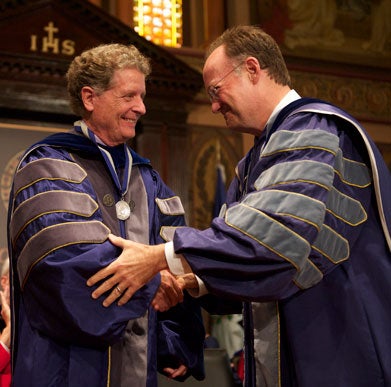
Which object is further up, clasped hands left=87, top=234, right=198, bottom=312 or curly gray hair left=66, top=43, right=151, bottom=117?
curly gray hair left=66, top=43, right=151, bottom=117

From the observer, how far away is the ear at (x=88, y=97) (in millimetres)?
3211

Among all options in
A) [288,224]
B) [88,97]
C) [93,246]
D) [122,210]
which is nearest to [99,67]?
[88,97]

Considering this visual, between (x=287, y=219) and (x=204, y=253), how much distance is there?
30 centimetres

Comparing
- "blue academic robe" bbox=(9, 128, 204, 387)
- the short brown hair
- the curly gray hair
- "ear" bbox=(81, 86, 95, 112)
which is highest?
the short brown hair

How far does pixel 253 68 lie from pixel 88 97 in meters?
0.74

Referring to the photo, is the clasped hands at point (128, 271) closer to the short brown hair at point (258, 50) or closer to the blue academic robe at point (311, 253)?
the blue academic robe at point (311, 253)

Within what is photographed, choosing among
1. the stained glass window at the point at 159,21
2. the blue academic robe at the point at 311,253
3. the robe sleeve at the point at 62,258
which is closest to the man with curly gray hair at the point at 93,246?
the robe sleeve at the point at 62,258

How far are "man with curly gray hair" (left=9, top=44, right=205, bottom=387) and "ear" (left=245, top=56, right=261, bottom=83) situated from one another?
1.69 feet

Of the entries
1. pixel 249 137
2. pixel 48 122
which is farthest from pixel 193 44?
pixel 48 122

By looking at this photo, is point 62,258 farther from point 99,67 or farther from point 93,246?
point 99,67

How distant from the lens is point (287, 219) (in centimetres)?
244

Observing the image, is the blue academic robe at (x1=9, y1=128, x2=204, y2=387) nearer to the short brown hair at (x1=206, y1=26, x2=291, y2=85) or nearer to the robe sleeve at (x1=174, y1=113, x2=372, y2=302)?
the robe sleeve at (x1=174, y1=113, x2=372, y2=302)

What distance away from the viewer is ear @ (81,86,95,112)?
126 inches

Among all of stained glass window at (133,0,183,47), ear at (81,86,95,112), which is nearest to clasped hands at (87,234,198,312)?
ear at (81,86,95,112)
